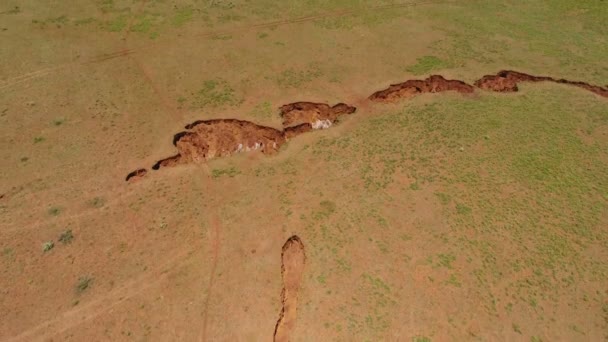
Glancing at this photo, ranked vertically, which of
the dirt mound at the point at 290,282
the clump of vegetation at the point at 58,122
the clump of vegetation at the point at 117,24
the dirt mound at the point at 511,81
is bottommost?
the dirt mound at the point at 290,282

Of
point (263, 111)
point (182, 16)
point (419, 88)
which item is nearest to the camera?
point (263, 111)

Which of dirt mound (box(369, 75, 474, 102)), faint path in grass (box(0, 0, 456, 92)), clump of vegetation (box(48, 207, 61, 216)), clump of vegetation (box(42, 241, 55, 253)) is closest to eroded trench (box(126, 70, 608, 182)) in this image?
dirt mound (box(369, 75, 474, 102))

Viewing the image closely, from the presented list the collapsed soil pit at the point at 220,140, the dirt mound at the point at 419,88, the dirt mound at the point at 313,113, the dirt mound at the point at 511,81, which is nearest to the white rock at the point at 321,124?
the dirt mound at the point at 313,113

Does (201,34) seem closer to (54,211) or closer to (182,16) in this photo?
(182,16)

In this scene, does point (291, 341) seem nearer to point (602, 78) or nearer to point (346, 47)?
point (346, 47)

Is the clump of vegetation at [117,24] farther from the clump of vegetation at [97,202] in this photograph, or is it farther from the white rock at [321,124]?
the white rock at [321,124]

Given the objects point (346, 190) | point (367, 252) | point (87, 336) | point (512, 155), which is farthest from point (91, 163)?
point (512, 155)

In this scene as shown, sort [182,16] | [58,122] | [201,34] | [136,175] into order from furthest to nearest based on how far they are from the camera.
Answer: [182,16] < [201,34] < [58,122] < [136,175]

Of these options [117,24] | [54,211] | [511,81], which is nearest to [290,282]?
[54,211]
